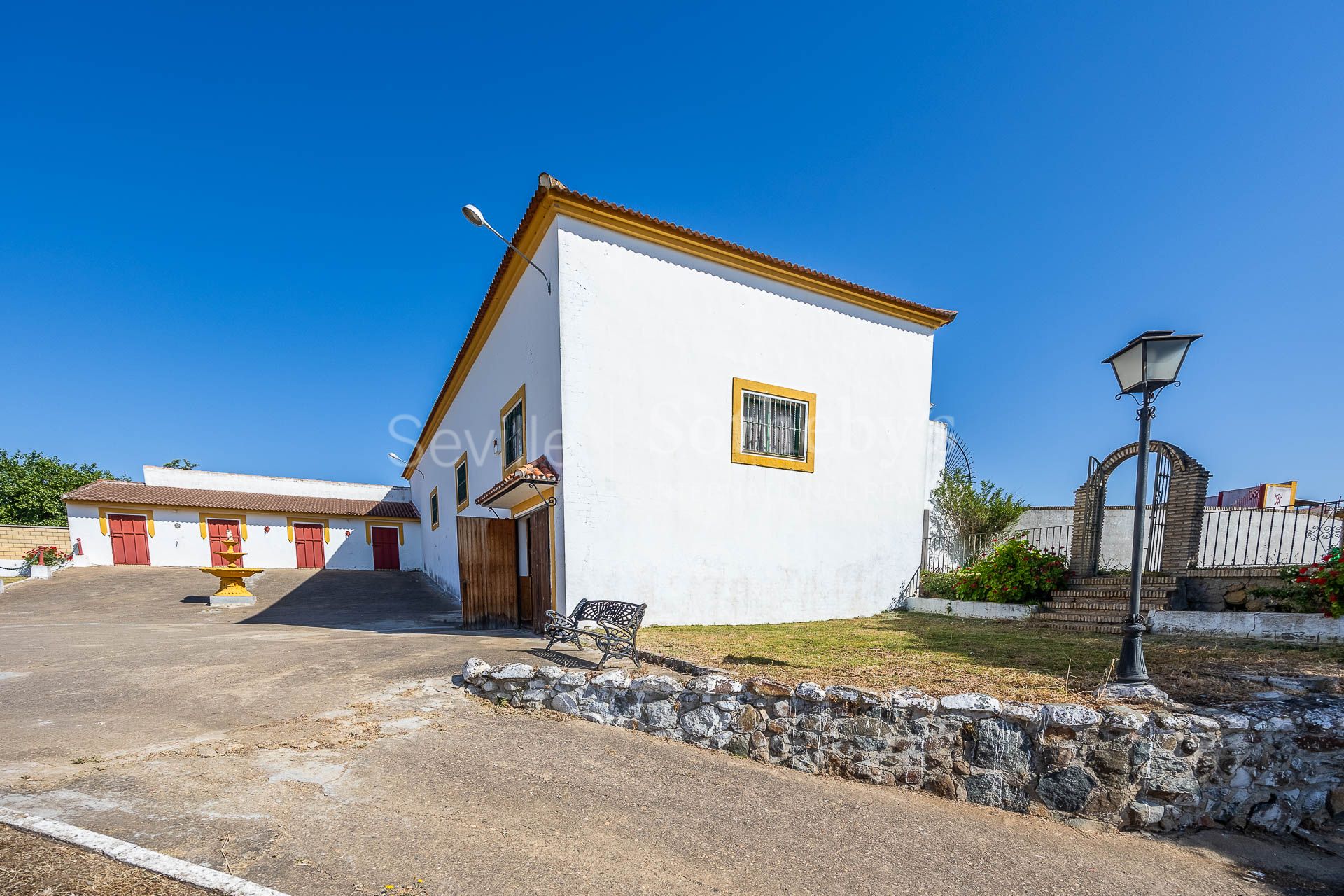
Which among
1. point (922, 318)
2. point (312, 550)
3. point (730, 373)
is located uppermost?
point (922, 318)

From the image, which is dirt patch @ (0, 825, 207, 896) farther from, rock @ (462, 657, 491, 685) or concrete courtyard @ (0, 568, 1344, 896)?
rock @ (462, 657, 491, 685)

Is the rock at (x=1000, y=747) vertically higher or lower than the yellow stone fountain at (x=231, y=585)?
higher

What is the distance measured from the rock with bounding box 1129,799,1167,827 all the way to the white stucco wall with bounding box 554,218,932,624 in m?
5.27

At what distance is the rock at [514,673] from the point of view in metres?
4.86

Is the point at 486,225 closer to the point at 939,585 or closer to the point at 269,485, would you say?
the point at 939,585

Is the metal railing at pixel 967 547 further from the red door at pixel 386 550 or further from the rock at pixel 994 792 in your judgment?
the red door at pixel 386 550

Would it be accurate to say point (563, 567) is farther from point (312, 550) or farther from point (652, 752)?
point (312, 550)

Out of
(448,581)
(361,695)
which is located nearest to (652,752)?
(361,695)

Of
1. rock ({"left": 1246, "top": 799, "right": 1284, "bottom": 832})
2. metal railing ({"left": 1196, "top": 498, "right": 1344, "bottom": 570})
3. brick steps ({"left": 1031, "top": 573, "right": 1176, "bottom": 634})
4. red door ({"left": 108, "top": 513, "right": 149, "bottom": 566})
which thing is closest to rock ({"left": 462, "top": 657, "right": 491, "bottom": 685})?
rock ({"left": 1246, "top": 799, "right": 1284, "bottom": 832})

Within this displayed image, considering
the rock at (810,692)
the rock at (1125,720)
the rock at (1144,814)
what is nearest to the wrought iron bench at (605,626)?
the rock at (810,692)

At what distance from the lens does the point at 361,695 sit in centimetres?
478

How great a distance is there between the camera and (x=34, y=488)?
30359 mm

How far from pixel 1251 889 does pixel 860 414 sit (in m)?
7.70

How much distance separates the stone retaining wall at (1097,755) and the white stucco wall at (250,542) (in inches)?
1003
